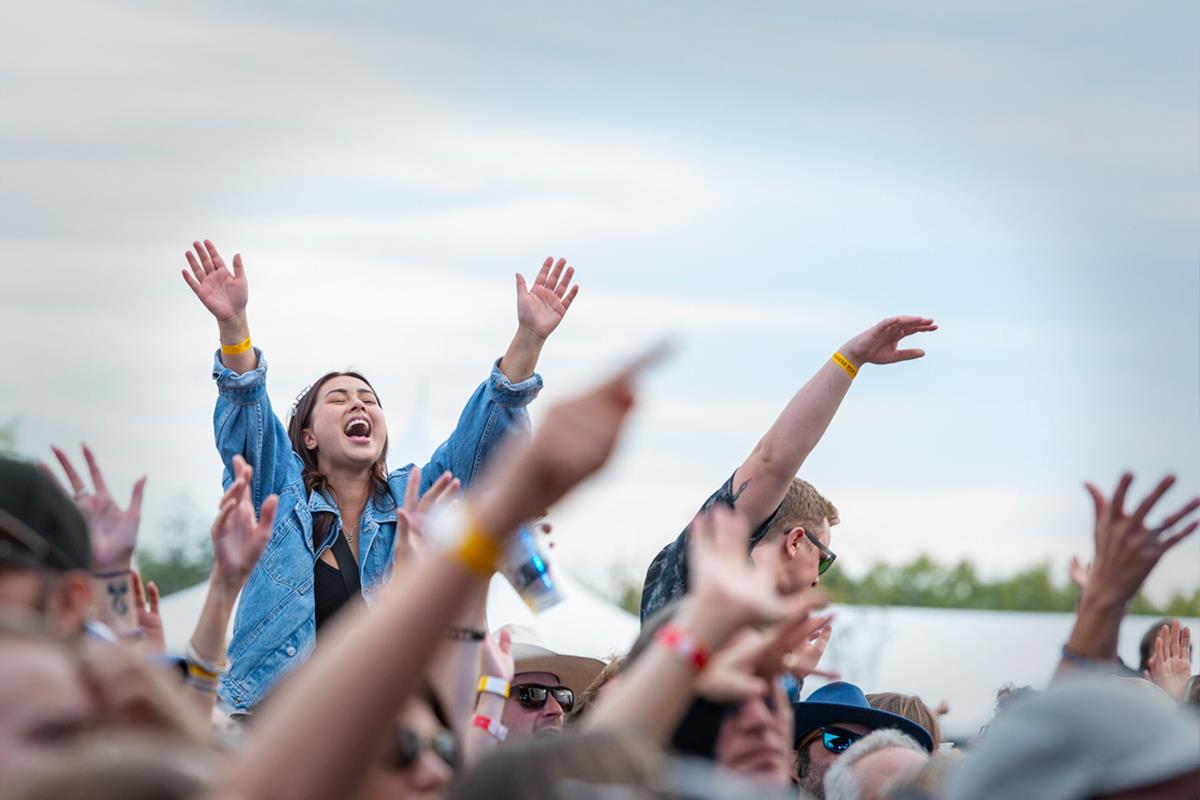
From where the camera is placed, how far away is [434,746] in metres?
2.39

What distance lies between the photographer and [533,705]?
5902 mm

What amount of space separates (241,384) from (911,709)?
8.46 feet

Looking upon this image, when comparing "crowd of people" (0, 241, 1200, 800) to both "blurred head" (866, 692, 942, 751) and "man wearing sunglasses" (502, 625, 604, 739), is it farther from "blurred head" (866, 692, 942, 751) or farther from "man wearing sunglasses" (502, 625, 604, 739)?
"man wearing sunglasses" (502, 625, 604, 739)

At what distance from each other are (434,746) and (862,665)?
21.0 meters

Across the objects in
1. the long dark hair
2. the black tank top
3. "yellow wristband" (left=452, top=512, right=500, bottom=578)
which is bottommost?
the black tank top

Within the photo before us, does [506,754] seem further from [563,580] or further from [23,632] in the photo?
[563,580]

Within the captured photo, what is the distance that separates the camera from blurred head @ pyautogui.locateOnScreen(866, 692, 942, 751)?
5254mm

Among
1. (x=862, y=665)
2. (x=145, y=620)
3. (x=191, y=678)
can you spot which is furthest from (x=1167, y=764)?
(x=862, y=665)

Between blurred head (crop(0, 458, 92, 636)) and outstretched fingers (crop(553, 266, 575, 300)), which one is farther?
outstretched fingers (crop(553, 266, 575, 300))

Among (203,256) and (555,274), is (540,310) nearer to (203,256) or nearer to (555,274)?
(555,274)

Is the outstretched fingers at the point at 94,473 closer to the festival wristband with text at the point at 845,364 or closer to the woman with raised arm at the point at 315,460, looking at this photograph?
the woman with raised arm at the point at 315,460

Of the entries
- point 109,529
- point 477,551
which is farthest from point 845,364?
point 477,551

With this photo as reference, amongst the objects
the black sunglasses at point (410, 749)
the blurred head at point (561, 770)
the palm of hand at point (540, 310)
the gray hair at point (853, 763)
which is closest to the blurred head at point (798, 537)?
the gray hair at point (853, 763)

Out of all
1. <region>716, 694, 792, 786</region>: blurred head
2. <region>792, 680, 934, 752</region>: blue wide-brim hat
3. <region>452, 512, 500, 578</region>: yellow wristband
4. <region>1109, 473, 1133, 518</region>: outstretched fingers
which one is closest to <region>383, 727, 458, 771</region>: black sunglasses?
<region>716, 694, 792, 786</region>: blurred head
